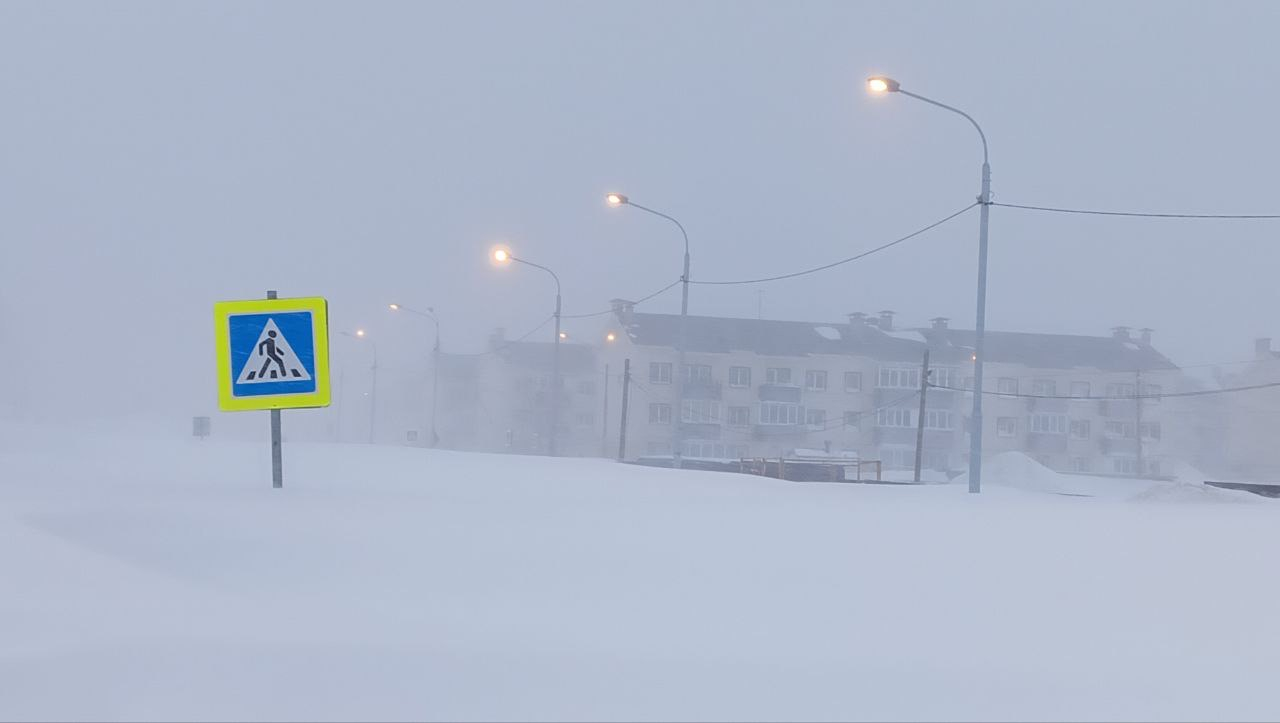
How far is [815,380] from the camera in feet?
254

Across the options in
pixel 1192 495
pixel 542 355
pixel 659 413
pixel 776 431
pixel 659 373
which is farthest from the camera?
pixel 542 355

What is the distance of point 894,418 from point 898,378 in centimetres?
284

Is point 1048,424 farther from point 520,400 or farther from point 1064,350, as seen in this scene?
point 520,400

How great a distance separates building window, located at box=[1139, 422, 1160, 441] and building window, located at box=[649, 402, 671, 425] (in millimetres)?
32554

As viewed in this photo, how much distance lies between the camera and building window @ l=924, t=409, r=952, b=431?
77.2m

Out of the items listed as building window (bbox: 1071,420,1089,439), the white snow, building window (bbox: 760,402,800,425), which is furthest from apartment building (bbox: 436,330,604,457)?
building window (bbox: 1071,420,1089,439)

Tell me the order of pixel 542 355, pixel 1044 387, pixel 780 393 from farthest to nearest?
pixel 542 355 → pixel 1044 387 → pixel 780 393

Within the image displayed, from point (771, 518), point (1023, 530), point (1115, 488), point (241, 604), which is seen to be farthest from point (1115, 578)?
point (1115, 488)

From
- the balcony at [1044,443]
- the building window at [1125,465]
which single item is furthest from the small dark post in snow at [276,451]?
the building window at [1125,465]

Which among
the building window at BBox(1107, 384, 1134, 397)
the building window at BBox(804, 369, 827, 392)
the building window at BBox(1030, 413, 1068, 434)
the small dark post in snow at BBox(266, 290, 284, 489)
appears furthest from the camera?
the building window at BBox(1107, 384, 1134, 397)

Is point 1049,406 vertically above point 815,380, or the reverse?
point 815,380

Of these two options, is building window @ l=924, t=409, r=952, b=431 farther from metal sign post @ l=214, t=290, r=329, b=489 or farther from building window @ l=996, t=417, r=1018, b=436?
metal sign post @ l=214, t=290, r=329, b=489

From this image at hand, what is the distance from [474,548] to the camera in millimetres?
5117

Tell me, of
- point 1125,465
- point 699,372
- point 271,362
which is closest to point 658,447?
point 699,372
